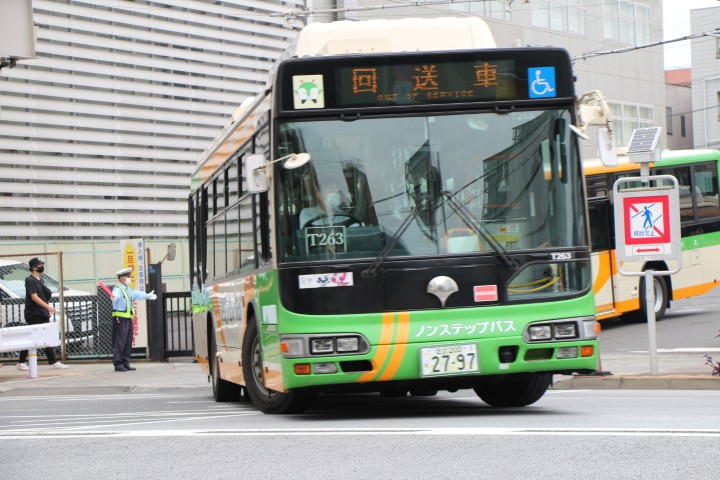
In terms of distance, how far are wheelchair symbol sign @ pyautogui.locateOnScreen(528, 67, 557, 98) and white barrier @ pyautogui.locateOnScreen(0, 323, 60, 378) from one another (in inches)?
493

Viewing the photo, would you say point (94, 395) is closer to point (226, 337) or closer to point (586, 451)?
point (226, 337)

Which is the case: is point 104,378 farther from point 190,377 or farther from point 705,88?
point 705,88

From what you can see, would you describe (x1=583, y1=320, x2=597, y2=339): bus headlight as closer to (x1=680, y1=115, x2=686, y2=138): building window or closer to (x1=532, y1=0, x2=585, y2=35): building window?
(x1=532, y1=0, x2=585, y2=35): building window

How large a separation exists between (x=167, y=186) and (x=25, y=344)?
58.7 feet

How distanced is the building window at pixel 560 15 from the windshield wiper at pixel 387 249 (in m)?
42.8

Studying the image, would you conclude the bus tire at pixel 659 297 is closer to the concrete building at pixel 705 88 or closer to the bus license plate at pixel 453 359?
the bus license plate at pixel 453 359

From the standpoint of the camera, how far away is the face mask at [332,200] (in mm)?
10703

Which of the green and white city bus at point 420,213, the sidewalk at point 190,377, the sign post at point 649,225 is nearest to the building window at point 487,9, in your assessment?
the sidewalk at point 190,377

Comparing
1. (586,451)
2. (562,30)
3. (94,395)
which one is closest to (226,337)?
(94,395)

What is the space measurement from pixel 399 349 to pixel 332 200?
1286 millimetres

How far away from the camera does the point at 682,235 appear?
26.8 meters

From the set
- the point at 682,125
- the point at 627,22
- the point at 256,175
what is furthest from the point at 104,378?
the point at 682,125

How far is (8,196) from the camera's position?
3406 centimetres

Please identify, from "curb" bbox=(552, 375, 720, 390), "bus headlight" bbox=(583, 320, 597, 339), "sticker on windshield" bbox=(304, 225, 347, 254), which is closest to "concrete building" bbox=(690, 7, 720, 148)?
→ "curb" bbox=(552, 375, 720, 390)
